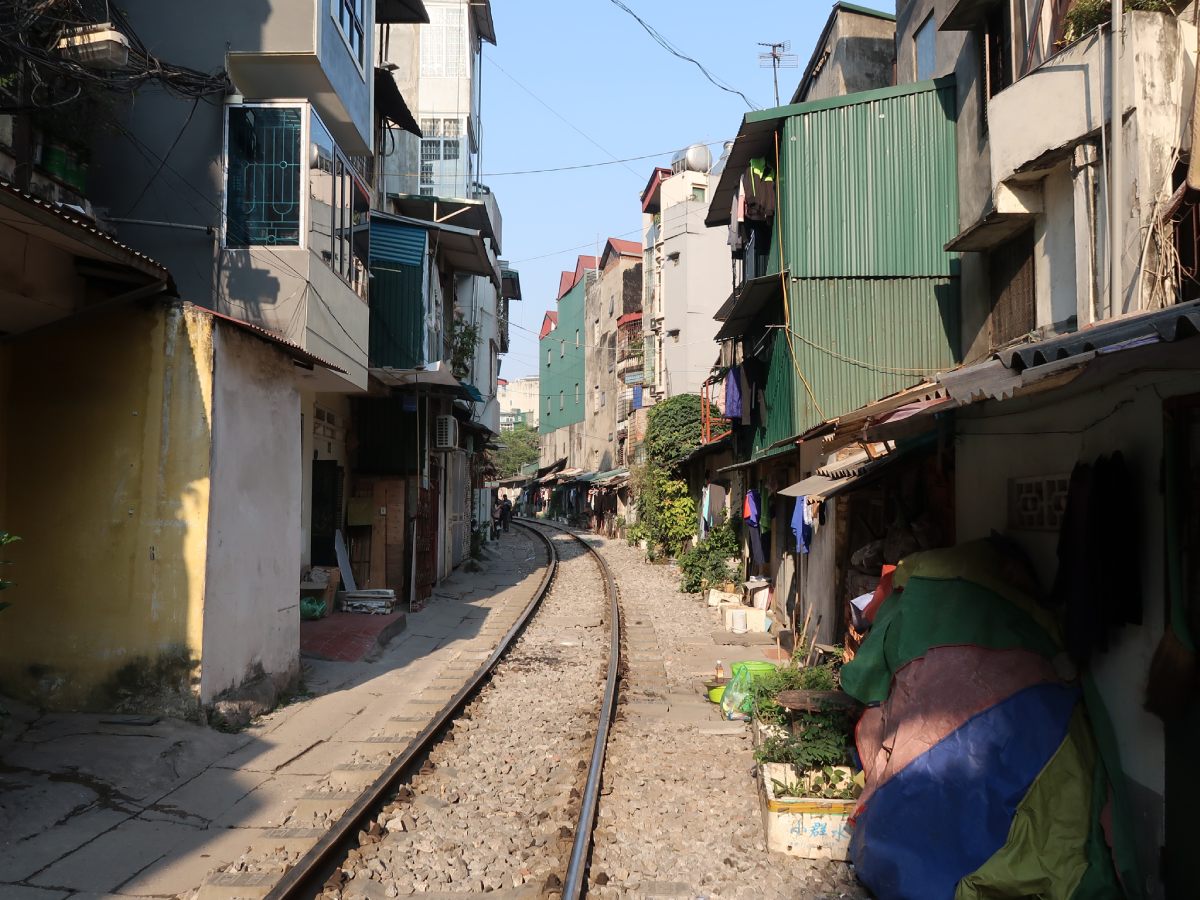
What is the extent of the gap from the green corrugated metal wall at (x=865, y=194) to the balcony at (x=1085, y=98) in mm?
3754

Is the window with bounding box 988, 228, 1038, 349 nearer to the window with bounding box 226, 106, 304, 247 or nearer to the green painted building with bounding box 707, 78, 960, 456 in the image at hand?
the green painted building with bounding box 707, 78, 960, 456

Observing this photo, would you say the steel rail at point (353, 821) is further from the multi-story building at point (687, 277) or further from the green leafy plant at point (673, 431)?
the multi-story building at point (687, 277)

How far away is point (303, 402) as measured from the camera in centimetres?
1380

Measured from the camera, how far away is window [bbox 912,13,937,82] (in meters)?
14.1

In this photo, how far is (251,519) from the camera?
874 cm

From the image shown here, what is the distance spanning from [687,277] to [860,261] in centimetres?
2211

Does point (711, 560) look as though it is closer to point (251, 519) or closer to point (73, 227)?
point (251, 519)

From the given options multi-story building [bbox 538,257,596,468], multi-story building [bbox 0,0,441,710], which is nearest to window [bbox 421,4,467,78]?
multi-story building [bbox 0,0,441,710]

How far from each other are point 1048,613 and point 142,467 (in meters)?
7.13

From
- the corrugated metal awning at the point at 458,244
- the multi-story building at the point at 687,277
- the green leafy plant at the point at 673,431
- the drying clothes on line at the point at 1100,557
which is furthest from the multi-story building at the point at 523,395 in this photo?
the drying clothes on line at the point at 1100,557

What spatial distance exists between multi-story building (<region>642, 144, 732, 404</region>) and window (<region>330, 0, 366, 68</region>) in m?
22.4

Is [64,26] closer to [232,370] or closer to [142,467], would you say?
[232,370]

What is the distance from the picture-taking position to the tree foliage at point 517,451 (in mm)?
77375

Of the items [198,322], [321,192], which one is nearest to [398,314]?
[321,192]
